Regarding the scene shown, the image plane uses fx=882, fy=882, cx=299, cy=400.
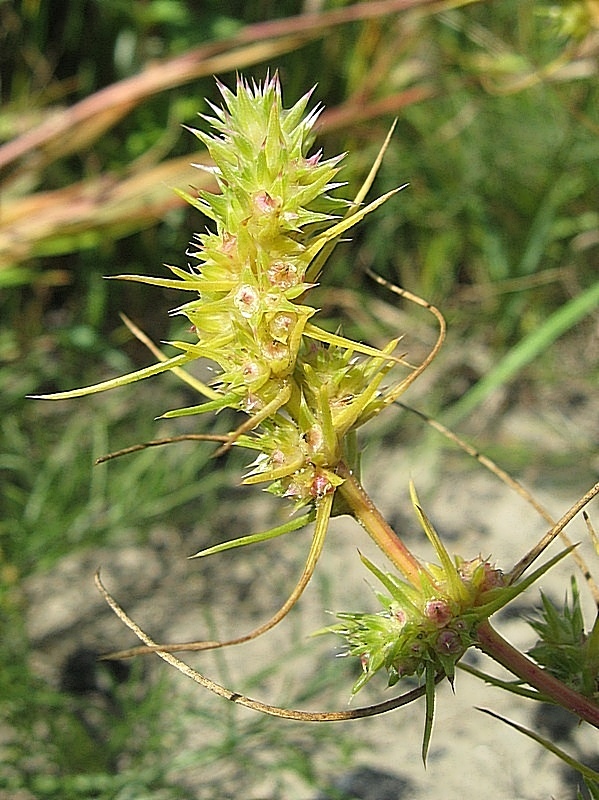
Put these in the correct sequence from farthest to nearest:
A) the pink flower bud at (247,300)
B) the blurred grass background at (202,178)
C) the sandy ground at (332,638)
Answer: the blurred grass background at (202,178) → the sandy ground at (332,638) → the pink flower bud at (247,300)

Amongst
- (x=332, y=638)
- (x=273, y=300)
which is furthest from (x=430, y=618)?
(x=332, y=638)

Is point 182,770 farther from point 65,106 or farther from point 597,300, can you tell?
point 65,106

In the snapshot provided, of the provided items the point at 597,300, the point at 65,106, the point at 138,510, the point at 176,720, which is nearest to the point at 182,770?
the point at 176,720

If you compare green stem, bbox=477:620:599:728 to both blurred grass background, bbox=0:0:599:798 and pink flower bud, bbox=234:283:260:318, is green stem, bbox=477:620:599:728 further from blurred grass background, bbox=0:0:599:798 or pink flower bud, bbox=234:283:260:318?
blurred grass background, bbox=0:0:599:798

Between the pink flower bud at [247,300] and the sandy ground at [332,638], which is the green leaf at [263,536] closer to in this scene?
the pink flower bud at [247,300]

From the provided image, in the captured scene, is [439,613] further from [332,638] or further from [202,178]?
[202,178]

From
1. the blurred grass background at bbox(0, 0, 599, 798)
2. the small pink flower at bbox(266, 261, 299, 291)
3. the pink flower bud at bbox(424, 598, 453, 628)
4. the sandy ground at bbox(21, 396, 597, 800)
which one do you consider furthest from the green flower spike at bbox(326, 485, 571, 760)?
the blurred grass background at bbox(0, 0, 599, 798)

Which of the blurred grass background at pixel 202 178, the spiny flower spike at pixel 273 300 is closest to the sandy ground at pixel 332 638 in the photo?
the blurred grass background at pixel 202 178
